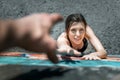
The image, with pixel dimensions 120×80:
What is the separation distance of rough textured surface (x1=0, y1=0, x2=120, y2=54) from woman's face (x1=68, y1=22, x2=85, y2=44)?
1273 millimetres

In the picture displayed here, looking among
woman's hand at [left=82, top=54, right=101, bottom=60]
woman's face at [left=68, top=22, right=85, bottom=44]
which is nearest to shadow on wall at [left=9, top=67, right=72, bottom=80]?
woman's hand at [left=82, top=54, right=101, bottom=60]

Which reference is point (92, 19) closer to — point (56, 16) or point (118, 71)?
point (118, 71)

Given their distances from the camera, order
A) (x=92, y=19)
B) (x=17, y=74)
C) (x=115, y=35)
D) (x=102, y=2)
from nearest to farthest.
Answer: (x=17, y=74) → (x=115, y=35) → (x=92, y=19) → (x=102, y=2)

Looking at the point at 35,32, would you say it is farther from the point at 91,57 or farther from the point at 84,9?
the point at 84,9

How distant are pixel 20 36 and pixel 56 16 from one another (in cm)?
11

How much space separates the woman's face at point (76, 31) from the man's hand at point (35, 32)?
4.44ft

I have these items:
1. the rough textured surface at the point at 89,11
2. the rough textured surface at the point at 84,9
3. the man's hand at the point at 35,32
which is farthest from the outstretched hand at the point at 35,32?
the rough textured surface at the point at 84,9

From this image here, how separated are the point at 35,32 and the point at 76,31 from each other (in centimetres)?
144

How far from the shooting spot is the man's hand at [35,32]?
0.61 metres

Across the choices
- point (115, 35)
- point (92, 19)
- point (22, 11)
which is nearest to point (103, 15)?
point (92, 19)

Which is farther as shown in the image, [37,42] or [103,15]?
[103,15]

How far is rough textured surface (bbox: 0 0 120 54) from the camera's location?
3.49 metres

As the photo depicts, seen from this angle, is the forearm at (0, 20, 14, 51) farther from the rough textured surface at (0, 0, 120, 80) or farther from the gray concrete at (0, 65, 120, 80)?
the rough textured surface at (0, 0, 120, 80)

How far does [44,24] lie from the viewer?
2.17 ft
